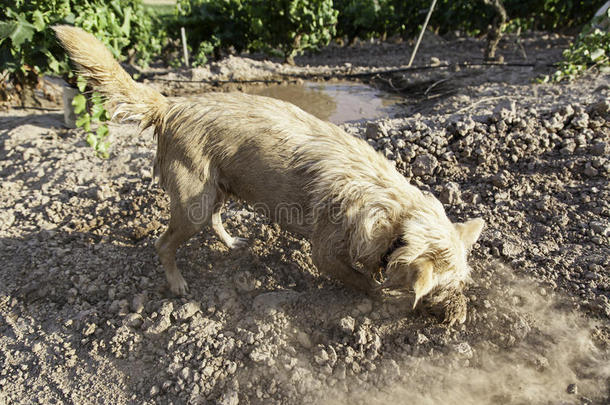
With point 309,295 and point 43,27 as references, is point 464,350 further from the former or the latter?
point 43,27

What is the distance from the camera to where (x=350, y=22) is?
50.0 feet

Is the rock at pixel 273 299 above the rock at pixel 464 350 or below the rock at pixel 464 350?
below

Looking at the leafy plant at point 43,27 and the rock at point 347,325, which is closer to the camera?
the rock at point 347,325

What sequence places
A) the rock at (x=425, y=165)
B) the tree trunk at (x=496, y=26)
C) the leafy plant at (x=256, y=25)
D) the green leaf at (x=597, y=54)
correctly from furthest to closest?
1. the leafy plant at (x=256, y=25)
2. the tree trunk at (x=496, y=26)
3. the green leaf at (x=597, y=54)
4. the rock at (x=425, y=165)

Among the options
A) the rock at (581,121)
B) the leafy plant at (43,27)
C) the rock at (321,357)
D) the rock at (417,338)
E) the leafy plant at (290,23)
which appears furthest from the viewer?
the leafy plant at (290,23)

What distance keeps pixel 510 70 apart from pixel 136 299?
31.7ft

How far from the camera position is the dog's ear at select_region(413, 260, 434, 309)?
9.77 feet

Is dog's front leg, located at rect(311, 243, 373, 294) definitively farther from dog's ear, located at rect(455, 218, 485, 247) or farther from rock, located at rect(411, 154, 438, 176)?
rock, located at rect(411, 154, 438, 176)

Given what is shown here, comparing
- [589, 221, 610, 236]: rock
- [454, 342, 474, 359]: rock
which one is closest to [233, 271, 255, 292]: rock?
[454, 342, 474, 359]: rock

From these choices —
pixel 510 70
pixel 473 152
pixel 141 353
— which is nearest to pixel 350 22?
pixel 510 70

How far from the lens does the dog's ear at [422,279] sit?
2.98 meters

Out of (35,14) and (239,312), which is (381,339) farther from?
(35,14)

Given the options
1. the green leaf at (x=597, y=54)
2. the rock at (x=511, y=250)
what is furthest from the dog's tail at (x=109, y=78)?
the green leaf at (x=597, y=54)

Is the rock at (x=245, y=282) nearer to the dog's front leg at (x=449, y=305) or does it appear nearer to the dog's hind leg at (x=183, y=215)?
the dog's hind leg at (x=183, y=215)
